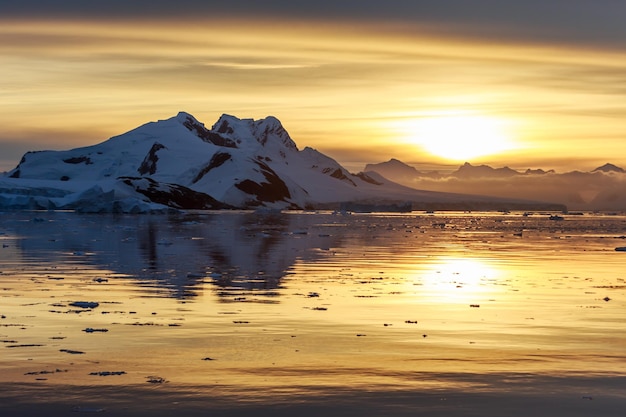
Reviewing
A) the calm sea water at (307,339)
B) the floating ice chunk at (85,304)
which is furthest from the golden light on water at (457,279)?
the floating ice chunk at (85,304)

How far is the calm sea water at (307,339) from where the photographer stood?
1109 centimetres

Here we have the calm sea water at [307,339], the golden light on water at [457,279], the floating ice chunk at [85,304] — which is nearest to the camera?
the calm sea water at [307,339]

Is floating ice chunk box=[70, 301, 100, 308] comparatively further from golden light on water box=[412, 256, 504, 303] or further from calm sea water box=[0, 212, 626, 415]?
golden light on water box=[412, 256, 504, 303]

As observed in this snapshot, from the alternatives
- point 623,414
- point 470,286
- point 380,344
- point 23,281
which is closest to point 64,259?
point 23,281

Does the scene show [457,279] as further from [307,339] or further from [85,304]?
[307,339]

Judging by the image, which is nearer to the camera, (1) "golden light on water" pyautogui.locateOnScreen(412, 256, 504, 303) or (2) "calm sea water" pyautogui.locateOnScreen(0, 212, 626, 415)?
(2) "calm sea water" pyautogui.locateOnScreen(0, 212, 626, 415)

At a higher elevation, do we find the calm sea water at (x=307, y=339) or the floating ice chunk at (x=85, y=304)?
the floating ice chunk at (x=85, y=304)

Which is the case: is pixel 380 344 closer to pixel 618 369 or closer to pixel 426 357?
pixel 426 357

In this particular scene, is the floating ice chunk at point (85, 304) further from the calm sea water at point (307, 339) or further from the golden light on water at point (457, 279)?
the golden light on water at point (457, 279)

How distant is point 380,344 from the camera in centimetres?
1470

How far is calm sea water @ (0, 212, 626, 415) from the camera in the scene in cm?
1109

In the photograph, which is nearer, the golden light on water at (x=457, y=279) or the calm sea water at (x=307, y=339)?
the calm sea water at (x=307, y=339)

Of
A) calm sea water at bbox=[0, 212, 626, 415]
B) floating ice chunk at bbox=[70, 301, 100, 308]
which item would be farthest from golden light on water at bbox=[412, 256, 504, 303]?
floating ice chunk at bbox=[70, 301, 100, 308]

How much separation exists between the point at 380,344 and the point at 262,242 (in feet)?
110
